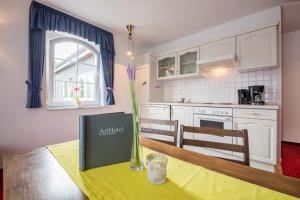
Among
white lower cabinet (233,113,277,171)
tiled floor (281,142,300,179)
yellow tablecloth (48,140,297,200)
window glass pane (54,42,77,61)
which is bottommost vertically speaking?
tiled floor (281,142,300,179)

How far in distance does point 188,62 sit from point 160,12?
1105mm

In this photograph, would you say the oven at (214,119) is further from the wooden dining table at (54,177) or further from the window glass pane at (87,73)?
the window glass pane at (87,73)

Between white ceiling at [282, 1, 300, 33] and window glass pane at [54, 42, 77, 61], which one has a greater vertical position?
white ceiling at [282, 1, 300, 33]

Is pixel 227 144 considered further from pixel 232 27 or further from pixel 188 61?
pixel 232 27

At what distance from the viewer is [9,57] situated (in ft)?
6.52

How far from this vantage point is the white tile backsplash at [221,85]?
2.39 metres

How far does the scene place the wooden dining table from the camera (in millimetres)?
517

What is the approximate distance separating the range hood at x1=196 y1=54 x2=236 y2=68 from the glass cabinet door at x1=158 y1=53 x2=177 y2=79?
69cm

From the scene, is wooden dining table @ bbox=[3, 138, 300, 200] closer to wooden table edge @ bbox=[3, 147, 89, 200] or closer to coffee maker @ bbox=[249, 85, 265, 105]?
wooden table edge @ bbox=[3, 147, 89, 200]

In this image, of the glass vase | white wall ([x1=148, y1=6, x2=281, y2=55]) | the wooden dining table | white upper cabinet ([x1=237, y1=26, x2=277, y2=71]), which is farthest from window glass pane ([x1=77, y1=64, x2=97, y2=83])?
white upper cabinet ([x1=237, y1=26, x2=277, y2=71])

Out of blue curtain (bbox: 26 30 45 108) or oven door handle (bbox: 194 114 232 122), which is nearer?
blue curtain (bbox: 26 30 45 108)

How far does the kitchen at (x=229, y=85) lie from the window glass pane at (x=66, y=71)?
4.87 feet

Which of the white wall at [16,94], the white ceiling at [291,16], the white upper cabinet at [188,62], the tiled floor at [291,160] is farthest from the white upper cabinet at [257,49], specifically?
the white wall at [16,94]

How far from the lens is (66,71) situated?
267 centimetres
